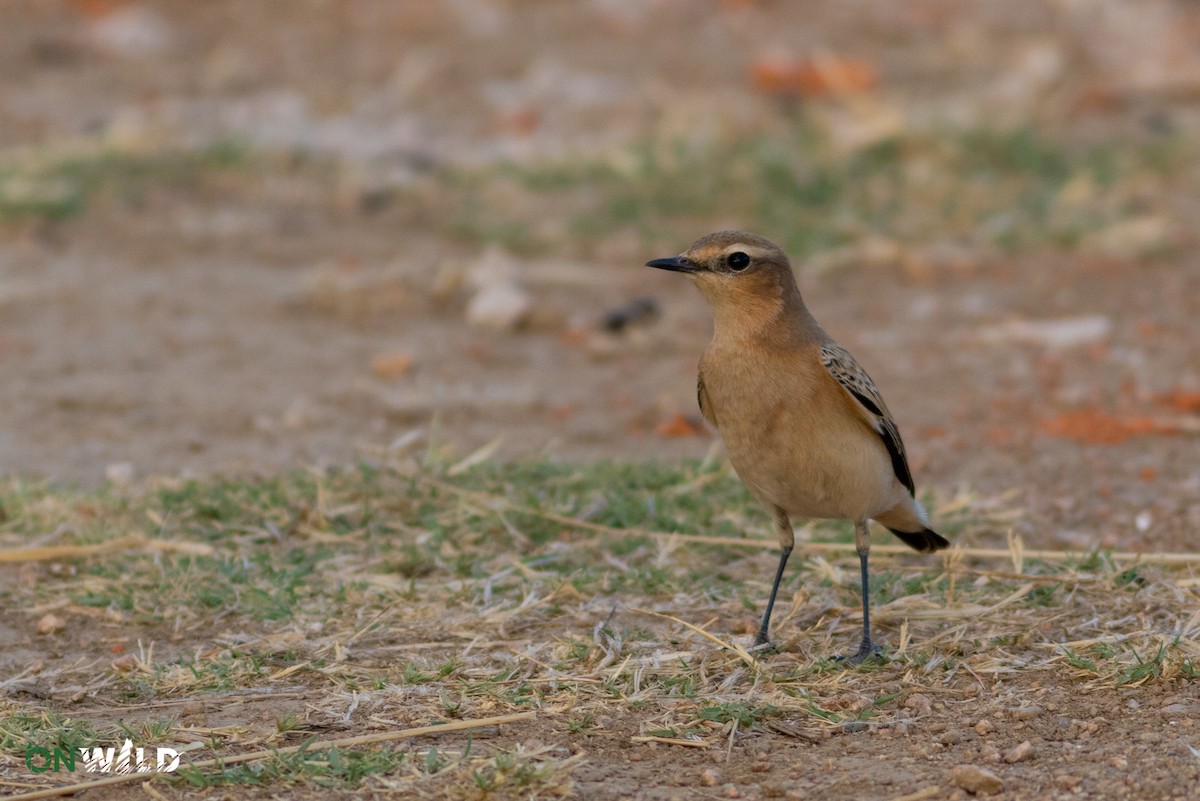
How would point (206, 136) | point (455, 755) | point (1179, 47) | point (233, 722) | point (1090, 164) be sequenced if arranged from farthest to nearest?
point (1179, 47) < point (206, 136) < point (1090, 164) < point (233, 722) < point (455, 755)

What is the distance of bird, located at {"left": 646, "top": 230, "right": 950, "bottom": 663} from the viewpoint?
5035 millimetres

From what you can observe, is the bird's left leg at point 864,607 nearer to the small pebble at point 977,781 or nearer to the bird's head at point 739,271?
the bird's head at point 739,271

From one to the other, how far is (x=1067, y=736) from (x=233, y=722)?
2.33m

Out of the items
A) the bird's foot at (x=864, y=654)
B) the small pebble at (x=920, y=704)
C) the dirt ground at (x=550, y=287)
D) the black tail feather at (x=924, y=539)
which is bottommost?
the small pebble at (x=920, y=704)

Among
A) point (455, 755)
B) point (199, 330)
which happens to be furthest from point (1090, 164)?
point (455, 755)

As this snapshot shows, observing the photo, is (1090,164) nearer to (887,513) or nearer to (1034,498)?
(1034,498)

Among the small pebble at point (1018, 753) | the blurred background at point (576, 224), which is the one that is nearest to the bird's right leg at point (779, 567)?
the small pebble at point (1018, 753)

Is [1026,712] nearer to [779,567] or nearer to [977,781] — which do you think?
[977,781]

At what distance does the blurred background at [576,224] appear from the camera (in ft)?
25.3

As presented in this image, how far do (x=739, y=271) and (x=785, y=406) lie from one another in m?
0.54

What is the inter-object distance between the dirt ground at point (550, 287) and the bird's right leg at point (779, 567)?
669 mm

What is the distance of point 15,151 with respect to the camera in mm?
12141

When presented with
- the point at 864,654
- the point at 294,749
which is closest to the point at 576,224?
the point at 864,654

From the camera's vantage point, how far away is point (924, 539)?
A: 576cm
